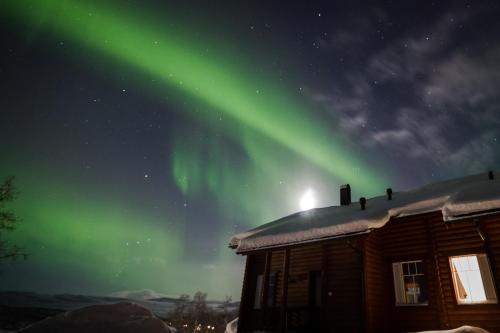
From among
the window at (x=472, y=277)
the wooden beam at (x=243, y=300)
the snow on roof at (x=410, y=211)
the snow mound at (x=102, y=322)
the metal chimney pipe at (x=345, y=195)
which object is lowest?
the snow mound at (x=102, y=322)

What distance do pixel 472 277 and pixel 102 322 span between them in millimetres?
45963

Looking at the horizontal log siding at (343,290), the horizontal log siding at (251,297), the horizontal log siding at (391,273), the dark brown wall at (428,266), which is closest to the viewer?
the dark brown wall at (428,266)

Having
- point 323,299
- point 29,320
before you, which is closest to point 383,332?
point 323,299

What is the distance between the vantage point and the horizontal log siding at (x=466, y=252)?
9.03m

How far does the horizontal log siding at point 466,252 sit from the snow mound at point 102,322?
40355 mm

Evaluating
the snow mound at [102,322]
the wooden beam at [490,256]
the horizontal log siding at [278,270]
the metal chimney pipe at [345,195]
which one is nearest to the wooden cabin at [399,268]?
the wooden beam at [490,256]

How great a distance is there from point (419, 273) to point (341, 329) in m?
3.61

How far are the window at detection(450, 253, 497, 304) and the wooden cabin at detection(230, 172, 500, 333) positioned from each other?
0.03m

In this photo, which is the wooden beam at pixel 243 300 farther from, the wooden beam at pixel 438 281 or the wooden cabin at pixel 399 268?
the wooden beam at pixel 438 281

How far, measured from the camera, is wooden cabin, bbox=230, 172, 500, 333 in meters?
9.60

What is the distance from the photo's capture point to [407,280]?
11570 millimetres

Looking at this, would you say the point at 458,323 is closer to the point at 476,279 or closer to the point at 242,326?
the point at 476,279

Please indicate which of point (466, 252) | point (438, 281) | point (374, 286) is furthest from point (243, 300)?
point (466, 252)

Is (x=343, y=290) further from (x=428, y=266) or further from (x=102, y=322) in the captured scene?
(x=102, y=322)
